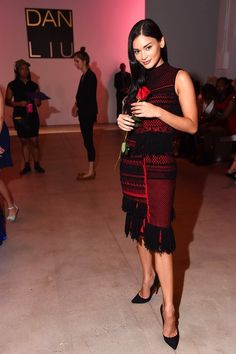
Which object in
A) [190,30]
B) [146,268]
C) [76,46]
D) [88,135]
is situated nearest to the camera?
[146,268]

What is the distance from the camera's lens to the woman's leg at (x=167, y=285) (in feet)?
6.11

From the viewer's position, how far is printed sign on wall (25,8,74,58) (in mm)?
8789

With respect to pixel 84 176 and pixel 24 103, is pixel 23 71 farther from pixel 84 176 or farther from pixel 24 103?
pixel 84 176

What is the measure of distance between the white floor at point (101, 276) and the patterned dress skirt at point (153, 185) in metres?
0.58

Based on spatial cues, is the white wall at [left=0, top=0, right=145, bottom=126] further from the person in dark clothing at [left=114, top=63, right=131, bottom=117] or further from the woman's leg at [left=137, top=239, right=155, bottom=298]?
the woman's leg at [left=137, top=239, right=155, bottom=298]

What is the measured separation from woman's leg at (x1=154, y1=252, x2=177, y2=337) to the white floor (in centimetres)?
9

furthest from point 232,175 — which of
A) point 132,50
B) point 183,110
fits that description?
point 132,50

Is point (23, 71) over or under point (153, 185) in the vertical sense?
over

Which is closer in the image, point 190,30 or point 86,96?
point 86,96

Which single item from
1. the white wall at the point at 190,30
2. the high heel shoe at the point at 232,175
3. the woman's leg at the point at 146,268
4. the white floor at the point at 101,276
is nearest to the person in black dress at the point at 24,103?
the white floor at the point at 101,276

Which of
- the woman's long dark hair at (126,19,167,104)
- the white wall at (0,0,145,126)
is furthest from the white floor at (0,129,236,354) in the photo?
the white wall at (0,0,145,126)

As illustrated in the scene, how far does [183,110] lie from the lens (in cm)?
170

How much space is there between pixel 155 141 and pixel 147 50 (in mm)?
423

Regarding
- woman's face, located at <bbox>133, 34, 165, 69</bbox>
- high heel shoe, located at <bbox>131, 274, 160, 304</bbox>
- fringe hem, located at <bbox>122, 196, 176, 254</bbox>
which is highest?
woman's face, located at <bbox>133, 34, 165, 69</bbox>
